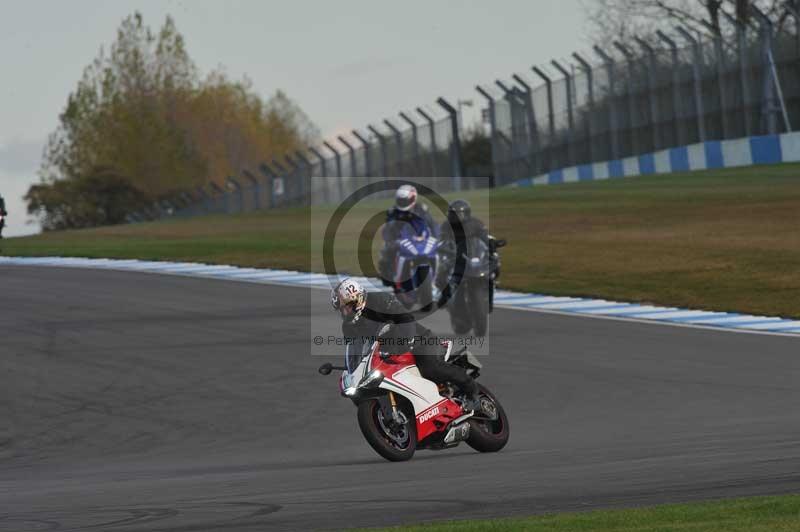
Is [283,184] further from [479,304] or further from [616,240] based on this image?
[479,304]

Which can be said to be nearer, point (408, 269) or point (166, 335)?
point (408, 269)

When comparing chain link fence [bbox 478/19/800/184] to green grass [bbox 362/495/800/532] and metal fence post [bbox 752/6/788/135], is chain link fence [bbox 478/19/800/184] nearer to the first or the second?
metal fence post [bbox 752/6/788/135]

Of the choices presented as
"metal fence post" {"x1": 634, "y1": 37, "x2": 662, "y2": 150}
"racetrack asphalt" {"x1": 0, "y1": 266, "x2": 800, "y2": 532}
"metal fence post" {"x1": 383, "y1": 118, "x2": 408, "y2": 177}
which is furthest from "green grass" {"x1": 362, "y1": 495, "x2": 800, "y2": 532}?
"metal fence post" {"x1": 383, "y1": 118, "x2": 408, "y2": 177}

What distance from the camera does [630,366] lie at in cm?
1753

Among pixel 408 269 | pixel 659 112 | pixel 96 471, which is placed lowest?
pixel 96 471

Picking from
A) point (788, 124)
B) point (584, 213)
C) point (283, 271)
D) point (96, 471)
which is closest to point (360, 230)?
point (584, 213)

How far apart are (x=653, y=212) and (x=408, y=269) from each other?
1965 cm

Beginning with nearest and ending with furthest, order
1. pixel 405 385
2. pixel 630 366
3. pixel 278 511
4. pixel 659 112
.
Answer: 1. pixel 278 511
2. pixel 405 385
3. pixel 630 366
4. pixel 659 112

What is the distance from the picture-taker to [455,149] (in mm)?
54688

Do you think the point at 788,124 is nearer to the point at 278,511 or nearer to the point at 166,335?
the point at 166,335

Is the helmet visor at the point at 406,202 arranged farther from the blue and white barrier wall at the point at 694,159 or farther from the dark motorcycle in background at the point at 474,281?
the blue and white barrier wall at the point at 694,159

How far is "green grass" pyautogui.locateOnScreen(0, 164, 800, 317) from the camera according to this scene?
25359mm

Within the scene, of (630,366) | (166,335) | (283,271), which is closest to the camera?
(630,366)

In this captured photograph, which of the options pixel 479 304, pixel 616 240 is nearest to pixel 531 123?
pixel 616 240
